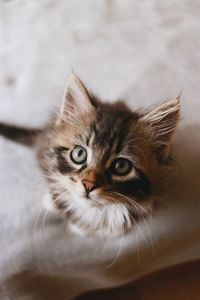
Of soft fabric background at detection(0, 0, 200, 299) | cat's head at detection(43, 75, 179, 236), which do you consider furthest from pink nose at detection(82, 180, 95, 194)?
soft fabric background at detection(0, 0, 200, 299)

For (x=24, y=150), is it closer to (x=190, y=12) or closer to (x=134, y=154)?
(x=134, y=154)

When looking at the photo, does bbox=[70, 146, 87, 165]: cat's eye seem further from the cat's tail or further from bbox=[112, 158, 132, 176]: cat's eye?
the cat's tail

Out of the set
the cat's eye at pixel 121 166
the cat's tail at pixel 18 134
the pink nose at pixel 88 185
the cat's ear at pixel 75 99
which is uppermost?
the cat's tail at pixel 18 134

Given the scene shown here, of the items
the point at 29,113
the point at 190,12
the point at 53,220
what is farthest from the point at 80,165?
the point at 190,12

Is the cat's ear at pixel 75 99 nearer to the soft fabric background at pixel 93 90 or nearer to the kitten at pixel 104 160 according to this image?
the kitten at pixel 104 160

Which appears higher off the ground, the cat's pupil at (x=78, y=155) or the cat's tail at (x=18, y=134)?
the cat's tail at (x=18, y=134)

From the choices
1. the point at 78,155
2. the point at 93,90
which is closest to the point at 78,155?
the point at 78,155

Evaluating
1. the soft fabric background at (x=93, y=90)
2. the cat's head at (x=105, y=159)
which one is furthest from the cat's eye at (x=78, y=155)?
the soft fabric background at (x=93, y=90)
